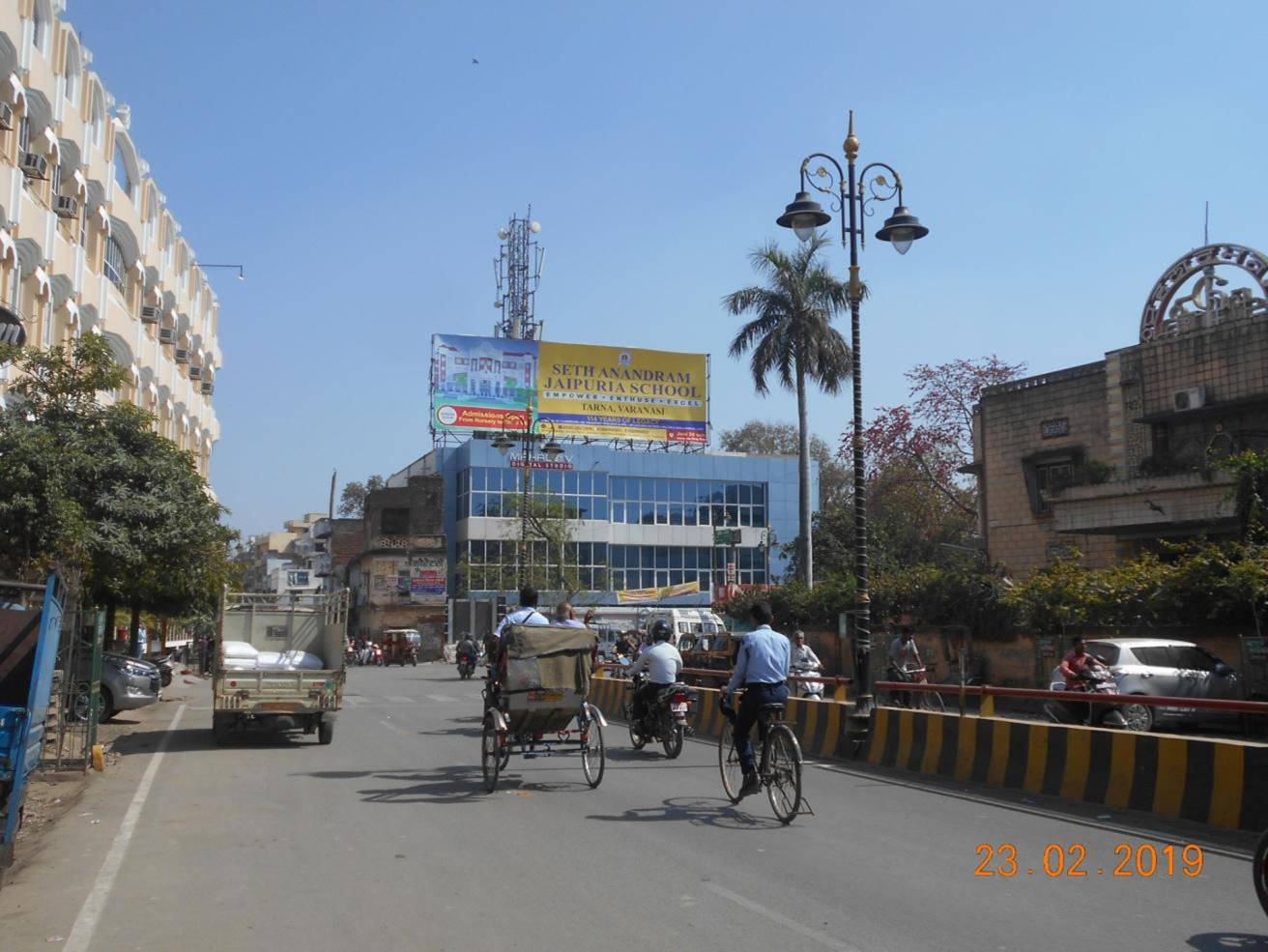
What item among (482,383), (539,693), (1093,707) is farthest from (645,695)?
(482,383)

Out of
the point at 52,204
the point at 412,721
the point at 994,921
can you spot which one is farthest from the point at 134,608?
the point at 994,921

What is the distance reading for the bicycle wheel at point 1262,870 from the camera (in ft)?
20.2

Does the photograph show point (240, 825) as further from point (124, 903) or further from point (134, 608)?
point (134, 608)

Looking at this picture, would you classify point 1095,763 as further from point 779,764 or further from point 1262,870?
point 1262,870

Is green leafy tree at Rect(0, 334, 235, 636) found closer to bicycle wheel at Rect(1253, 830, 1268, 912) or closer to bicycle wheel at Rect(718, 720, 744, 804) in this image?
bicycle wheel at Rect(718, 720, 744, 804)

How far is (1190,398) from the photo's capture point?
27609 millimetres

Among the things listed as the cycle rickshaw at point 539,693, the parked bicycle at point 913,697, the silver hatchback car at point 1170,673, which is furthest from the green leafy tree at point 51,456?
the silver hatchback car at point 1170,673

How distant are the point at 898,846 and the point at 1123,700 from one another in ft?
9.14

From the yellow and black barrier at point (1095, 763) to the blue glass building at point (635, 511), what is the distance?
51940 mm

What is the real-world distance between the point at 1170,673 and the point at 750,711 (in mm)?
12277

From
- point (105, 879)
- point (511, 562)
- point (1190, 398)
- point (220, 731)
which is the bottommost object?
point (220, 731)

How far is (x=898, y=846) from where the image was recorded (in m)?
8.95

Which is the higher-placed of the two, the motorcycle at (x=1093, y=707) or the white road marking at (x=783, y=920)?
the motorcycle at (x=1093, y=707)

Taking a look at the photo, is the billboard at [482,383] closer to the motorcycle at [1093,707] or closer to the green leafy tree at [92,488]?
the green leafy tree at [92,488]
